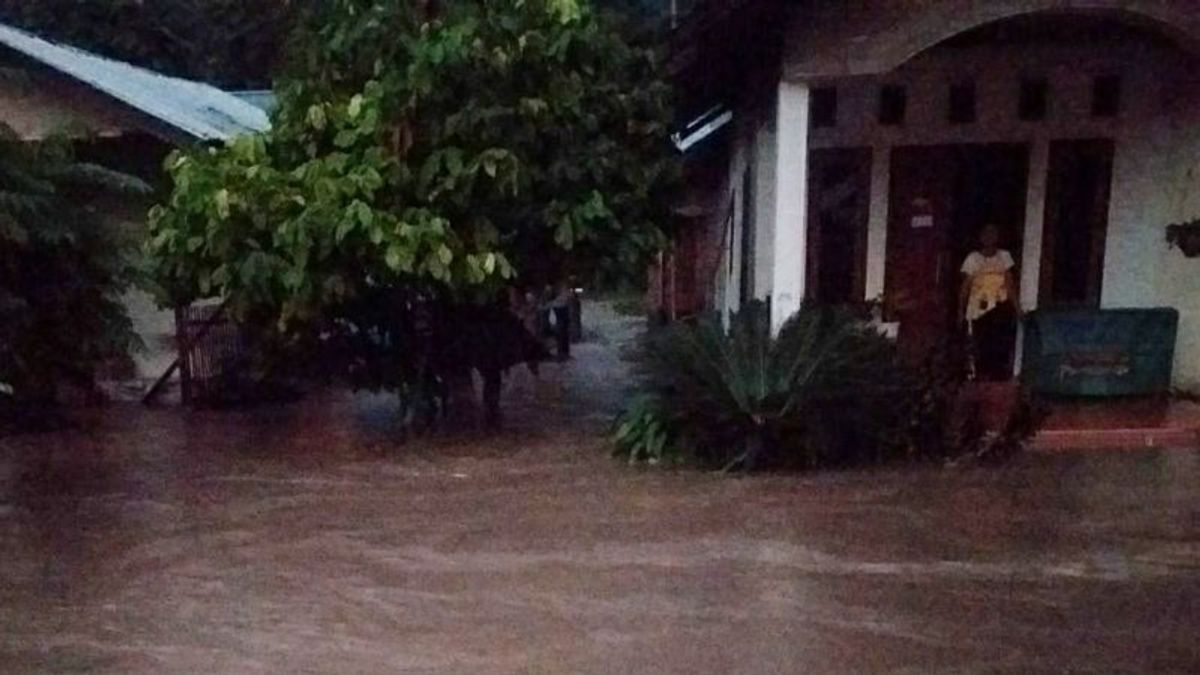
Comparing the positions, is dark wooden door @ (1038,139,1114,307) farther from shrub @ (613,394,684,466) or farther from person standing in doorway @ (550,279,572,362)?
person standing in doorway @ (550,279,572,362)

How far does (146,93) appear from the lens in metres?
13.9

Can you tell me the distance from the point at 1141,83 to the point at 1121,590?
19.0 feet

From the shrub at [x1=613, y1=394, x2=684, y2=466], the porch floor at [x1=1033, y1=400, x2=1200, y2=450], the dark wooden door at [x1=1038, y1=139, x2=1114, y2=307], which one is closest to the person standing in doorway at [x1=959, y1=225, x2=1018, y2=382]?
the dark wooden door at [x1=1038, y1=139, x2=1114, y2=307]

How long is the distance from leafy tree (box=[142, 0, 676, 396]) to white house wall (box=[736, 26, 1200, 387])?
5.67 feet

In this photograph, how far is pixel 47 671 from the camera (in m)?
5.58

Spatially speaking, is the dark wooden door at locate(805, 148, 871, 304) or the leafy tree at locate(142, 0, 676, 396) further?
the dark wooden door at locate(805, 148, 871, 304)

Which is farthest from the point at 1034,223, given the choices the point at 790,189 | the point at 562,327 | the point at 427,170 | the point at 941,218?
the point at 562,327

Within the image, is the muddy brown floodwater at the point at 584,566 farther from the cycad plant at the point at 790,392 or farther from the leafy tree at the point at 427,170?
the leafy tree at the point at 427,170

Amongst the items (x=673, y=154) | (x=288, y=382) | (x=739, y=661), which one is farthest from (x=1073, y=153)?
(x=288, y=382)

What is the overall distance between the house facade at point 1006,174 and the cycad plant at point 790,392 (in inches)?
29.1

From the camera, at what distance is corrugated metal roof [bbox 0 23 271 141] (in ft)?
40.9

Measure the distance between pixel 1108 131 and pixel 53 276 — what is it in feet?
32.0

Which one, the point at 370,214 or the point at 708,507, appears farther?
the point at 370,214

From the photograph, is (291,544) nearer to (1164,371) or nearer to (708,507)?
(708,507)
